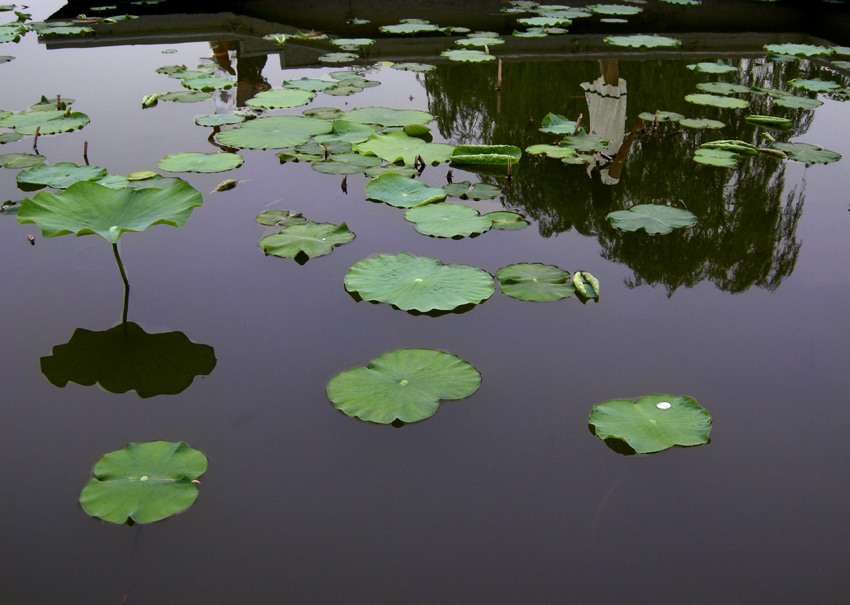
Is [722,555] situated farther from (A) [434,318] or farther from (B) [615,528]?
(A) [434,318]

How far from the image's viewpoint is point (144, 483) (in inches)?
47.8

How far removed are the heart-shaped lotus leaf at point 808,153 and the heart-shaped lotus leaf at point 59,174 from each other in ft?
9.21

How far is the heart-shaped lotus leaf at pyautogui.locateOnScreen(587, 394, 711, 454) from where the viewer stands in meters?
1.35

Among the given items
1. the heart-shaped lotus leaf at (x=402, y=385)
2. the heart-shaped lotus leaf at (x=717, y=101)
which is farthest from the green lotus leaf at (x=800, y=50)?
the heart-shaped lotus leaf at (x=402, y=385)

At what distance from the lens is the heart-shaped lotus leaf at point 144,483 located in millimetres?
1169

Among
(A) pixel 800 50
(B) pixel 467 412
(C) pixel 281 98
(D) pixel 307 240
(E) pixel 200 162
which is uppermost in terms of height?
(A) pixel 800 50

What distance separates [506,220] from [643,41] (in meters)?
3.38

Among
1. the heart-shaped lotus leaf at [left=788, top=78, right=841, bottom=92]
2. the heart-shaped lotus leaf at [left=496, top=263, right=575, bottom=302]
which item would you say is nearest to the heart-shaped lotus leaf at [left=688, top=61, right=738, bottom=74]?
the heart-shaped lotus leaf at [left=788, top=78, right=841, bottom=92]

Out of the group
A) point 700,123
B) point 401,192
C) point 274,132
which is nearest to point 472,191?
point 401,192

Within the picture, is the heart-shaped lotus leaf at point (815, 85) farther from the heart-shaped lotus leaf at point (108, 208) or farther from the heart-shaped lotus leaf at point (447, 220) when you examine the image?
the heart-shaped lotus leaf at point (108, 208)

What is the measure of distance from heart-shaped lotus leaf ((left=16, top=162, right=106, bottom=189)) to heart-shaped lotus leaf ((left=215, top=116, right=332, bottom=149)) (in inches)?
22.6

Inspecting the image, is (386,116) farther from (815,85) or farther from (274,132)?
(815,85)

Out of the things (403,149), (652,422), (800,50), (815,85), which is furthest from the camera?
(800,50)

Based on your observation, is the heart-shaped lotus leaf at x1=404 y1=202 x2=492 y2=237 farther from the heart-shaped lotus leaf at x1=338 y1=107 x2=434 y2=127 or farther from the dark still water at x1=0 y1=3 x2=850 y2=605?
the heart-shaped lotus leaf at x1=338 y1=107 x2=434 y2=127
